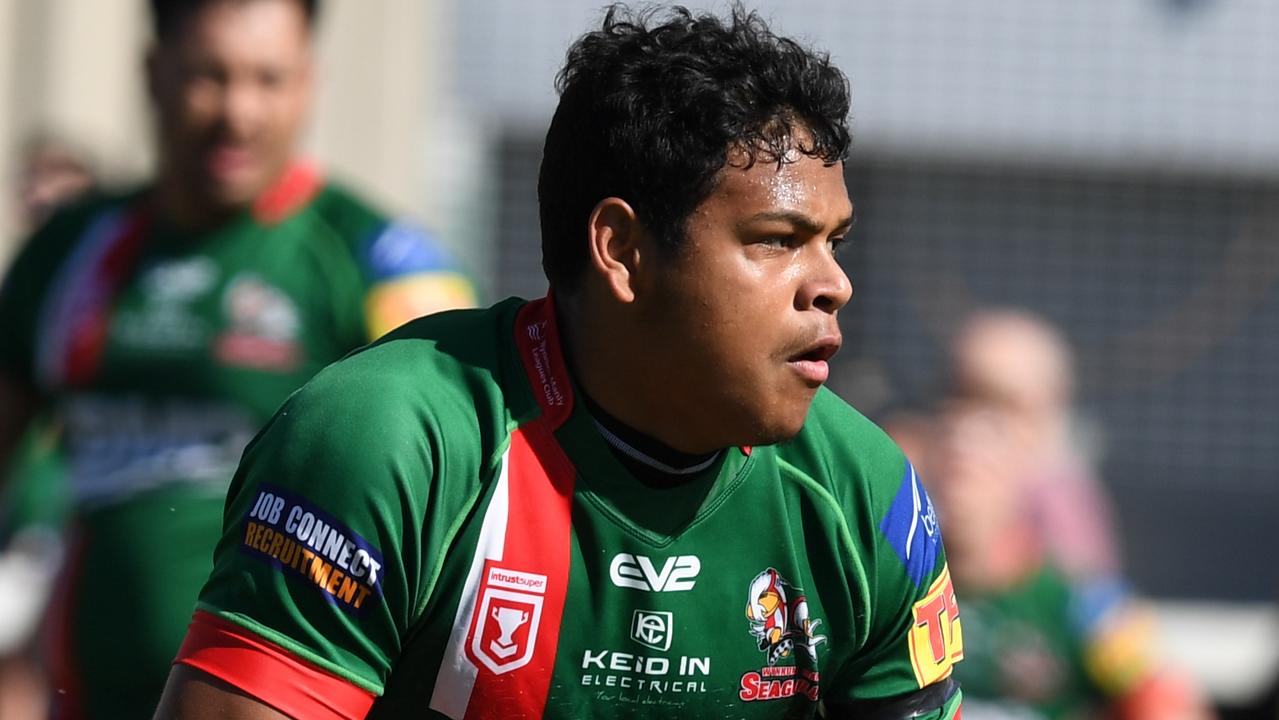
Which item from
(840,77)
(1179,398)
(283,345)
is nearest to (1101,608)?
(283,345)

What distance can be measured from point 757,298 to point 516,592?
48cm

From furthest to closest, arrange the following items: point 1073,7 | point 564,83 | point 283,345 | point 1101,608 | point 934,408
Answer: point 1073,7
point 934,408
point 1101,608
point 283,345
point 564,83

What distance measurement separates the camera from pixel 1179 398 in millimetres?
9633

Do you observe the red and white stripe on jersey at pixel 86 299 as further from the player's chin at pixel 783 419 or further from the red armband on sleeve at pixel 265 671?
the player's chin at pixel 783 419

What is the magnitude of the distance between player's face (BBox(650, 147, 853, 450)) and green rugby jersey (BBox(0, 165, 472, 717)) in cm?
149

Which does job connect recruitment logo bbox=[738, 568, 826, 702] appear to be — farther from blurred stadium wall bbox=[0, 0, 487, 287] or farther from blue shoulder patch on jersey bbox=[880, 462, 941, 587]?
blurred stadium wall bbox=[0, 0, 487, 287]

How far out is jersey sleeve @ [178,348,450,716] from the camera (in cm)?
236

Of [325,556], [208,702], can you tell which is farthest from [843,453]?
[208,702]

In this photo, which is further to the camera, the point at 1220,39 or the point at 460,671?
the point at 1220,39

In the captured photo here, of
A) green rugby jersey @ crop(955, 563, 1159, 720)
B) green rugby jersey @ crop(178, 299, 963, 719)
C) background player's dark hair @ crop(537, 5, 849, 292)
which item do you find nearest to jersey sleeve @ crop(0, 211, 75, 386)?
green rugby jersey @ crop(178, 299, 963, 719)

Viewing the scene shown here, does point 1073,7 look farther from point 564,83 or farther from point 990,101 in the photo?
point 564,83

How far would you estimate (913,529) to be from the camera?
107 inches

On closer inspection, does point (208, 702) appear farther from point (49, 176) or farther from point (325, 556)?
point (49, 176)

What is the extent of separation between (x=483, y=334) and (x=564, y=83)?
36cm
